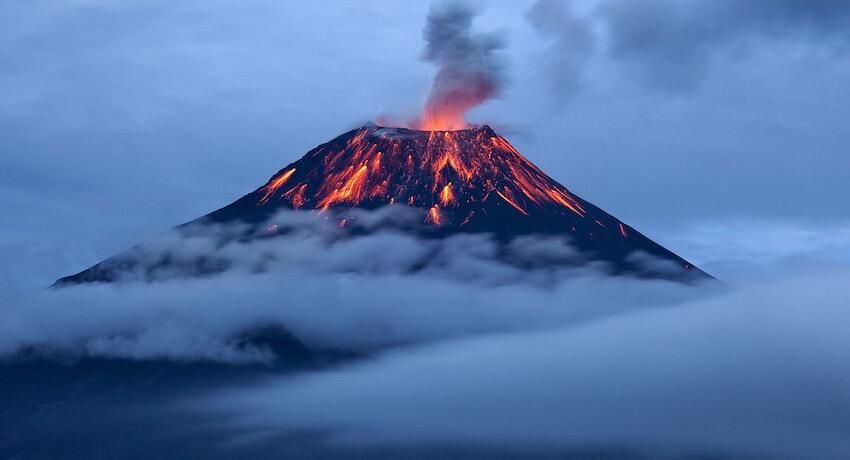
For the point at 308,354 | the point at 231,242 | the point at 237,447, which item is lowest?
the point at 237,447

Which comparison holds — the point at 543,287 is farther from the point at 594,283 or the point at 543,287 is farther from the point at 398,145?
the point at 398,145

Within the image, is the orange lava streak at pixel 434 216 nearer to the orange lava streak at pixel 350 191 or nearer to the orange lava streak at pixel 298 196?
the orange lava streak at pixel 350 191

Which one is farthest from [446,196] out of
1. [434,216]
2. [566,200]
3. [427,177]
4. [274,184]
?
[274,184]

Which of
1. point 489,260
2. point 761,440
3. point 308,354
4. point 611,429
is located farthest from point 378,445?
point 761,440

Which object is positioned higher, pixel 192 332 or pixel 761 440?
pixel 192 332

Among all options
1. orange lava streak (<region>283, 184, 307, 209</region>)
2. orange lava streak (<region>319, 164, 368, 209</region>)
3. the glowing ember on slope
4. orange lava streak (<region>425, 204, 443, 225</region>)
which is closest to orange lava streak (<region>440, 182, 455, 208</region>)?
the glowing ember on slope

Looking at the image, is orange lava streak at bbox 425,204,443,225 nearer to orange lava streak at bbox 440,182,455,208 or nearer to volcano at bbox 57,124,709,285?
volcano at bbox 57,124,709,285

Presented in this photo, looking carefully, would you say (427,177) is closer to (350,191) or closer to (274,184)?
(350,191)
